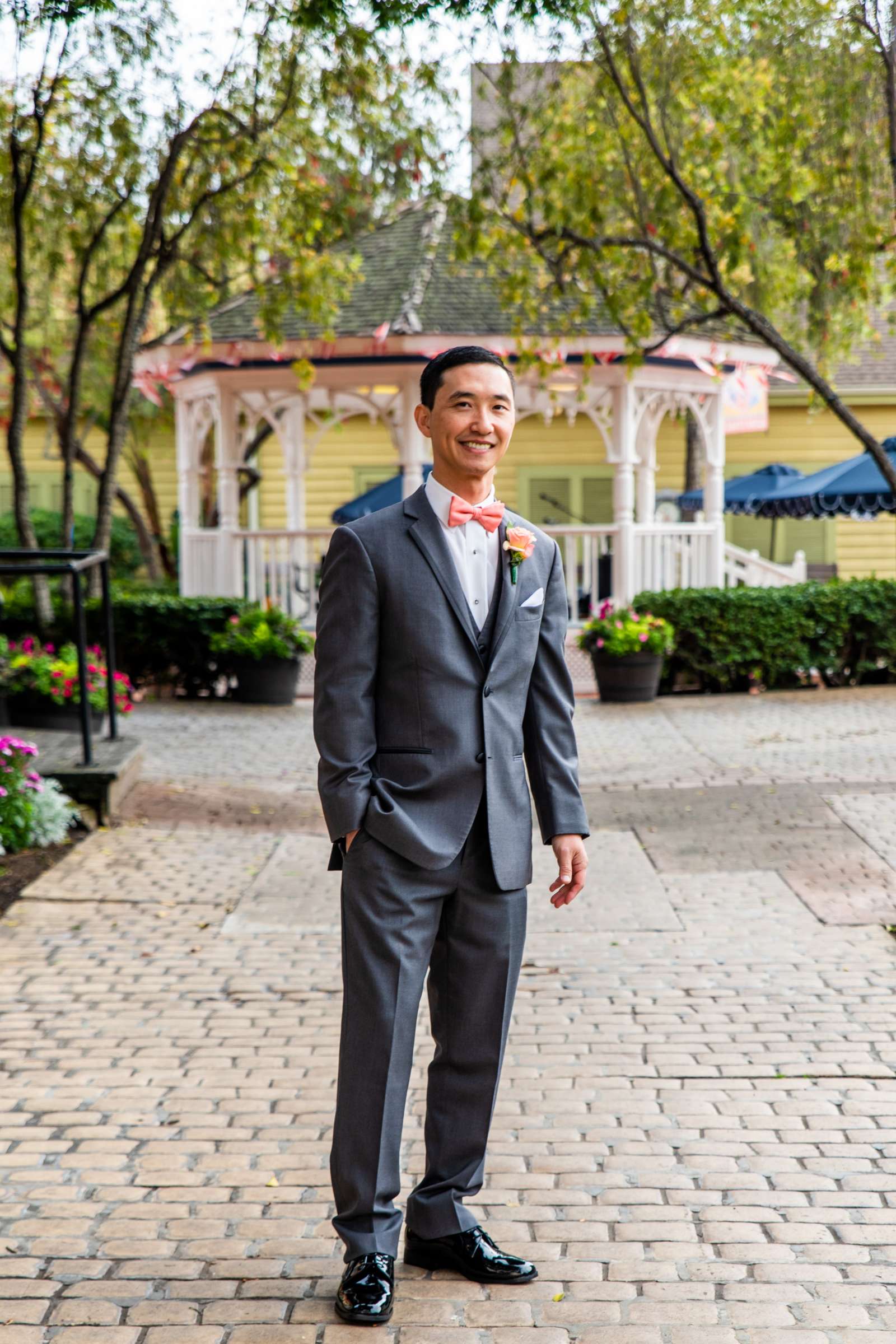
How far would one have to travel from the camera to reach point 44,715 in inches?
458

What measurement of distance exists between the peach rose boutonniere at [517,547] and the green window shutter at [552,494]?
2053 cm

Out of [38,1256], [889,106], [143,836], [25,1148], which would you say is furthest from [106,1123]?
[889,106]

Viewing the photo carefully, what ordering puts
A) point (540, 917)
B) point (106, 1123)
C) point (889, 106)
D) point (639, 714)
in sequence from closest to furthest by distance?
point (106, 1123), point (540, 917), point (889, 106), point (639, 714)

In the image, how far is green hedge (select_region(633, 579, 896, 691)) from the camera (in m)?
14.8

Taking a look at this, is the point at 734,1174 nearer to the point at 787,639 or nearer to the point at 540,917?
the point at 540,917

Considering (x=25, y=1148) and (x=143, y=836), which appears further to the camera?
(x=143, y=836)

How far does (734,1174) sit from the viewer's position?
157 inches

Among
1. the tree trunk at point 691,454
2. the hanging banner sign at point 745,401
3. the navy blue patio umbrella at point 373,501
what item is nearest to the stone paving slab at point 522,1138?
the hanging banner sign at point 745,401

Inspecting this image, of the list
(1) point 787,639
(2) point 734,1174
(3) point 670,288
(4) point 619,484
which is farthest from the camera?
(4) point 619,484

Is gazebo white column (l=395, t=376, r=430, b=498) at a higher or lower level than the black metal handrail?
higher

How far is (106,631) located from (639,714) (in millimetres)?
6044

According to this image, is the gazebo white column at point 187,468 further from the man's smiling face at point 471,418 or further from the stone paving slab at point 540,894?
the man's smiling face at point 471,418

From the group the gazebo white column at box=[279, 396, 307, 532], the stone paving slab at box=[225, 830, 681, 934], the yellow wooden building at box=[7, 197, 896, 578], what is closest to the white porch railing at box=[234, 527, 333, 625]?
the gazebo white column at box=[279, 396, 307, 532]

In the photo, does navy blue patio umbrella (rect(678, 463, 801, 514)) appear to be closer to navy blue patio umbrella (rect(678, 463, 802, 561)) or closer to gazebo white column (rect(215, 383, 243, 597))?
navy blue patio umbrella (rect(678, 463, 802, 561))
